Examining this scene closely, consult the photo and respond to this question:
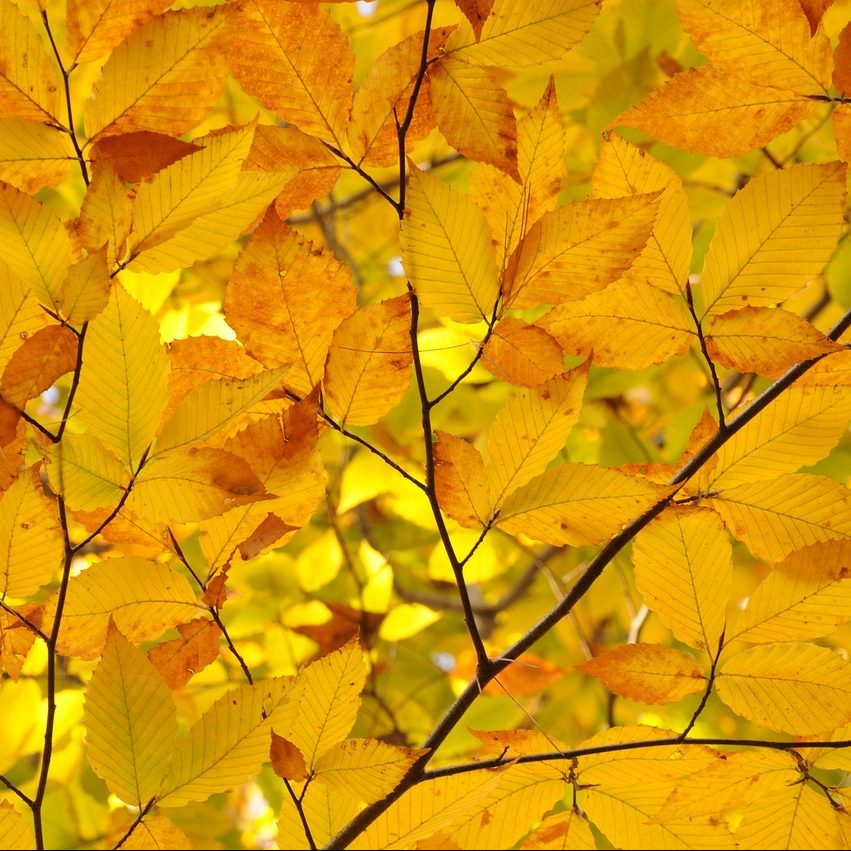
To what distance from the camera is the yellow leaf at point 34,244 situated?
373 mm

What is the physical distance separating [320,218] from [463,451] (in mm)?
816

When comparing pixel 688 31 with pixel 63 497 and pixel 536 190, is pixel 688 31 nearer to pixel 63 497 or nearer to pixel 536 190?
pixel 536 190

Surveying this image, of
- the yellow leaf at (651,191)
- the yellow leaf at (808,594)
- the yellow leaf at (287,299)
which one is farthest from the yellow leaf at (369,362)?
the yellow leaf at (808,594)

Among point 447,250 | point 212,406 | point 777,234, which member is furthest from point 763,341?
point 212,406

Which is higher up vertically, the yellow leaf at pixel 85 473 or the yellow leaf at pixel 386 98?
the yellow leaf at pixel 386 98

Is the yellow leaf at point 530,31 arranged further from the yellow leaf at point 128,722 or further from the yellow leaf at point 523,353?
the yellow leaf at point 128,722

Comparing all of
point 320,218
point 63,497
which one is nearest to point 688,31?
point 63,497

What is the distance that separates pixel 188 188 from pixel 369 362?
12 centimetres

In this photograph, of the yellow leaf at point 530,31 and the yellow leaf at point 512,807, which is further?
Answer: the yellow leaf at point 512,807

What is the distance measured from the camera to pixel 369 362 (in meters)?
0.43

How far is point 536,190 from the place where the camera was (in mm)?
412

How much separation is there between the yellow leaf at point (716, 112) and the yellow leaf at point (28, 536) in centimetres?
34

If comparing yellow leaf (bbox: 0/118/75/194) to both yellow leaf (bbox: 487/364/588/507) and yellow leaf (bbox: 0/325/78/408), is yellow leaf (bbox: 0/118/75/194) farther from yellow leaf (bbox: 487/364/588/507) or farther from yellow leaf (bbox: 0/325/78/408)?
yellow leaf (bbox: 487/364/588/507)

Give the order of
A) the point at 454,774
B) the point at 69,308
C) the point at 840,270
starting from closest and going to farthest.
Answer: the point at 69,308 → the point at 454,774 → the point at 840,270
